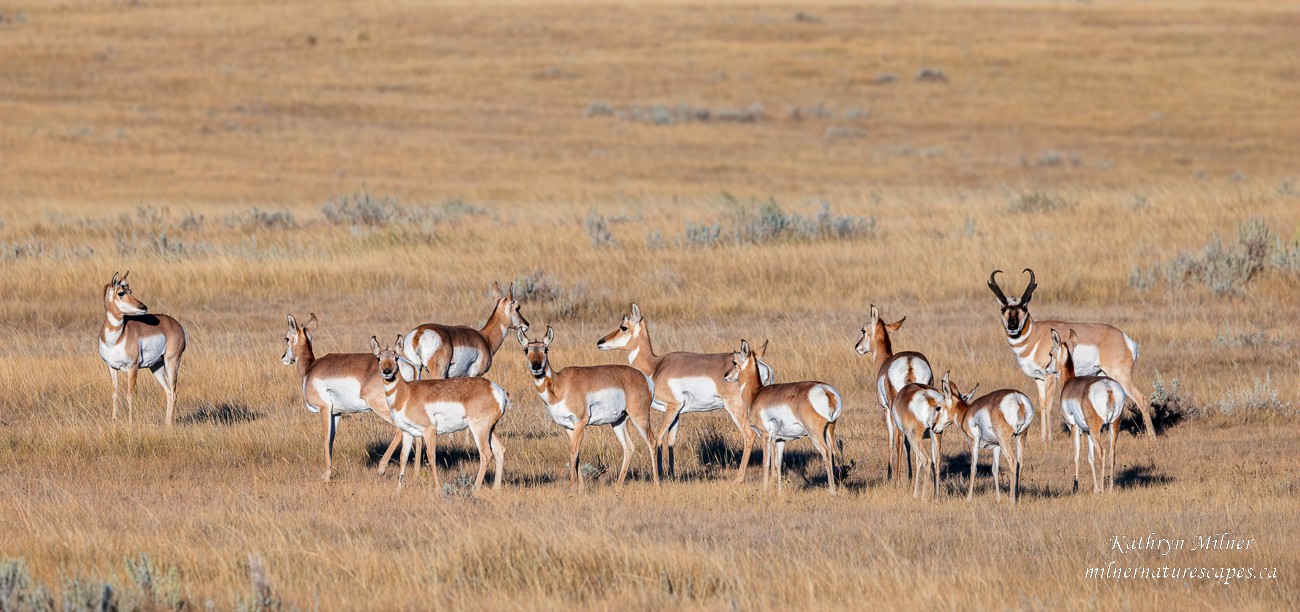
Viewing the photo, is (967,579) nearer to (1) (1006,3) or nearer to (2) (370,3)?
(2) (370,3)

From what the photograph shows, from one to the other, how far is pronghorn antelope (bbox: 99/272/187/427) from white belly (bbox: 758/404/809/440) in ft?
16.7

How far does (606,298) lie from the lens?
17812 mm

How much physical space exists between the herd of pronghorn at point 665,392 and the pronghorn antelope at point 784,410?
10 millimetres

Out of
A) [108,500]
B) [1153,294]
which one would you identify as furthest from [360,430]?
[1153,294]

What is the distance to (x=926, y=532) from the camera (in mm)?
7926

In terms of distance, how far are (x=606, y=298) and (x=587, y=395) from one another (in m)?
8.04

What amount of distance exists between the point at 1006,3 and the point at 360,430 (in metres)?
81.2

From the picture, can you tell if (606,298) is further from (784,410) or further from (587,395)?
(784,410)

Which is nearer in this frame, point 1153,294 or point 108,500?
point 108,500

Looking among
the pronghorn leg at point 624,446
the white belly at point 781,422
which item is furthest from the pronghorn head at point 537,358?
the white belly at point 781,422

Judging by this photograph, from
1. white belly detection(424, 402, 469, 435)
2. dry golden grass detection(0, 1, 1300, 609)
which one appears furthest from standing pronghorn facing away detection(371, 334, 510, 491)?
dry golden grass detection(0, 1, 1300, 609)

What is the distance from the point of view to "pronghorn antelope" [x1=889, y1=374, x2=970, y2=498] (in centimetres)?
939

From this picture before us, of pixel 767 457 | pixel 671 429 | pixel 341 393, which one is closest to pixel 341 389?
pixel 341 393

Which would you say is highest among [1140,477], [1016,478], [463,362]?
[463,362]
